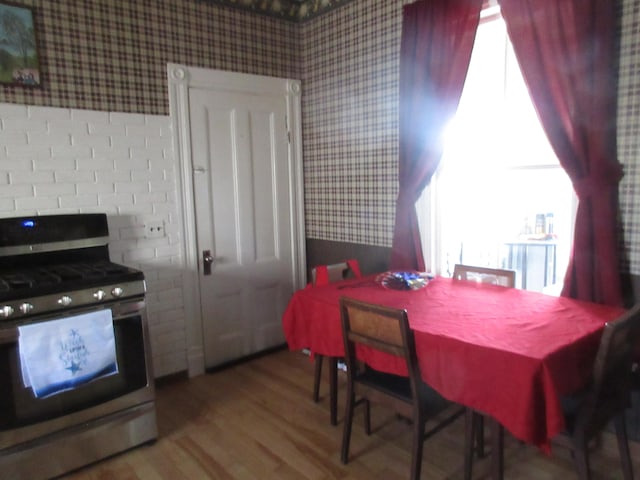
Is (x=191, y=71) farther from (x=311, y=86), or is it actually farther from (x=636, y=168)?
(x=636, y=168)

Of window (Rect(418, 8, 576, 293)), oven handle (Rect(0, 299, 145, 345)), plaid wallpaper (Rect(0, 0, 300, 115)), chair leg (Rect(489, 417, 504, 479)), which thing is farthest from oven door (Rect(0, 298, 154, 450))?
window (Rect(418, 8, 576, 293))

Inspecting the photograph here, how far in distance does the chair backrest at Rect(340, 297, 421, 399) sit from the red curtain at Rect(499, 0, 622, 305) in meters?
1.02

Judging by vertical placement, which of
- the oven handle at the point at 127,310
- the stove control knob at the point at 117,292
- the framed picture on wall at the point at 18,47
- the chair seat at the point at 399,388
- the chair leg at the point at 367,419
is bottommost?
the chair leg at the point at 367,419

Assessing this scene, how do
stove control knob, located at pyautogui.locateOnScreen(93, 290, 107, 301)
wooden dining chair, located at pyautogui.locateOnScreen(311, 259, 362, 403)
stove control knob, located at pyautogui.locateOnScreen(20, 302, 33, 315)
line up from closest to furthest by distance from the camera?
stove control knob, located at pyautogui.locateOnScreen(20, 302, 33, 315) → stove control knob, located at pyautogui.locateOnScreen(93, 290, 107, 301) → wooden dining chair, located at pyautogui.locateOnScreen(311, 259, 362, 403)

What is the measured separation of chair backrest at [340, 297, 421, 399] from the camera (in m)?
1.86

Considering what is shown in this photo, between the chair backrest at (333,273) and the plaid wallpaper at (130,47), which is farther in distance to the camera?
the chair backrest at (333,273)

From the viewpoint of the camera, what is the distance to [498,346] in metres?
A: 1.66

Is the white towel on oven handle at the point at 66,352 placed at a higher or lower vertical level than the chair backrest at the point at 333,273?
lower

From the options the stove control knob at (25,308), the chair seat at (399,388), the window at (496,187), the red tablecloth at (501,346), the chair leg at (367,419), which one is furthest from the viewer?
the window at (496,187)

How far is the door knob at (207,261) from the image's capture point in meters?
3.37

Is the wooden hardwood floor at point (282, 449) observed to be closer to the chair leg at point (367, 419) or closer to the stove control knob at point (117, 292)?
the chair leg at point (367, 419)

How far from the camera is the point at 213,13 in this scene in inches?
129

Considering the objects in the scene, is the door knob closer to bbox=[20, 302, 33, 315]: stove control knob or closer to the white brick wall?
the white brick wall

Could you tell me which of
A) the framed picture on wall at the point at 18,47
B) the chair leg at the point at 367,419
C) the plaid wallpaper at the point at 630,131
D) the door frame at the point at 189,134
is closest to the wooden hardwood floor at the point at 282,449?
the chair leg at the point at 367,419
